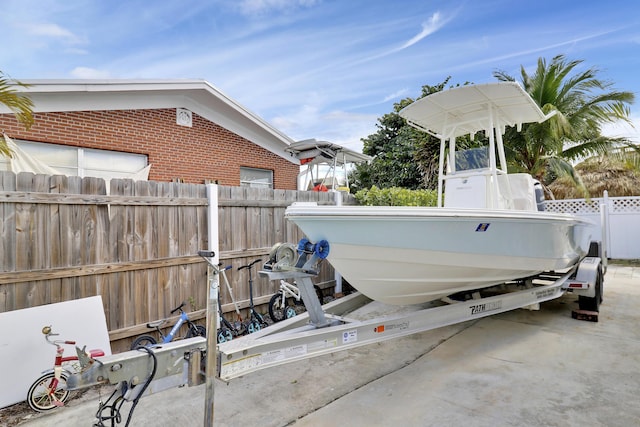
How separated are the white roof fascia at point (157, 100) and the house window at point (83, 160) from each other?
67 centimetres

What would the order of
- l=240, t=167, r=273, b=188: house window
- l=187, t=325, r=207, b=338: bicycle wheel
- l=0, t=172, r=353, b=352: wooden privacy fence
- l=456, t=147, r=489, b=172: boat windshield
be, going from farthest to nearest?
1. l=240, t=167, r=273, b=188: house window
2. l=456, t=147, r=489, b=172: boat windshield
3. l=187, t=325, r=207, b=338: bicycle wheel
4. l=0, t=172, r=353, b=352: wooden privacy fence

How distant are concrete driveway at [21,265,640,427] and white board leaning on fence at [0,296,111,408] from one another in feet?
1.26

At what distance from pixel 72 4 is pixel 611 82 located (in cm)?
1427

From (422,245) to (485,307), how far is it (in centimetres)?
143

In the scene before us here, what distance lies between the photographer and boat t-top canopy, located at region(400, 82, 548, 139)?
4082 millimetres

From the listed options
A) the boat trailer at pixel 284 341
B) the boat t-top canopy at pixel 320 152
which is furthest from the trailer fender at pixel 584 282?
the boat t-top canopy at pixel 320 152

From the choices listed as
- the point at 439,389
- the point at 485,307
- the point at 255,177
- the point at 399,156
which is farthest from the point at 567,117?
the point at 439,389

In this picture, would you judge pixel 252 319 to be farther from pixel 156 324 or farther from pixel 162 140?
Answer: pixel 162 140

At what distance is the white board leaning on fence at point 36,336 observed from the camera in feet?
9.77

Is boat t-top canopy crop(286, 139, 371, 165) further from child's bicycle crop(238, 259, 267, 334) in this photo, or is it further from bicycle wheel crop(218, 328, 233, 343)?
bicycle wheel crop(218, 328, 233, 343)

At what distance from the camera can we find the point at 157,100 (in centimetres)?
791

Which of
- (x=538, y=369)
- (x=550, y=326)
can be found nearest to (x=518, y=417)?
(x=538, y=369)

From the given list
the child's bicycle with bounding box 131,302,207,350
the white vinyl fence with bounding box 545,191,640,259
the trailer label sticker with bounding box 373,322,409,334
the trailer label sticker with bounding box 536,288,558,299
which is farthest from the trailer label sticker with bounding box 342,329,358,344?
the white vinyl fence with bounding box 545,191,640,259

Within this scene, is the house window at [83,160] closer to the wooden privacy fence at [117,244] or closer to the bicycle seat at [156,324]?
the wooden privacy fence at [117,244]
